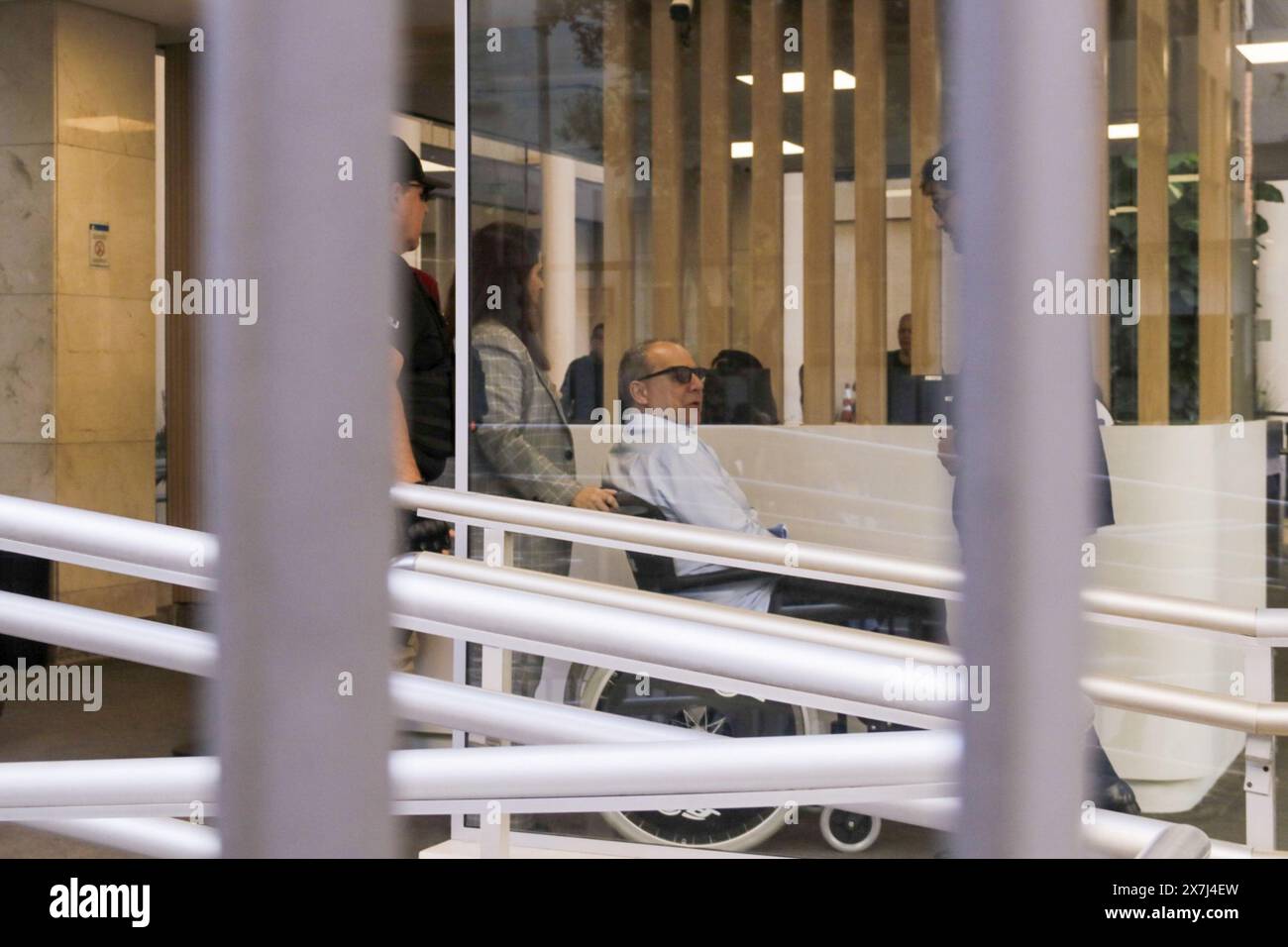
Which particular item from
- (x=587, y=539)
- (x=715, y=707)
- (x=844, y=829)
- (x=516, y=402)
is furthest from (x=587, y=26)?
(x=844, y=829)

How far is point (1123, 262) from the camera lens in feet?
13.3

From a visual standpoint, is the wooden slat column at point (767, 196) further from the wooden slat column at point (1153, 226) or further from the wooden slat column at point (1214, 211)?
the wooden slat column at point (1214, 211)

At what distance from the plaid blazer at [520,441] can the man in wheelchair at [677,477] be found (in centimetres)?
18

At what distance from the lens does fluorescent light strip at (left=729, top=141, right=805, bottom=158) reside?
404 centimetres

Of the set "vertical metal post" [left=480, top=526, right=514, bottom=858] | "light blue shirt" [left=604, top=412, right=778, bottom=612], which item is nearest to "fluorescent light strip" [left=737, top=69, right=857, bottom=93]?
"light blue shirt" [left=604, top=412, right=778, bottom=612]

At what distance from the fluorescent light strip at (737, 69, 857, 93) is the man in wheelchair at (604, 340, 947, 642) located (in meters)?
0.77

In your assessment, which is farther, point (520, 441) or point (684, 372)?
point (520, 441)

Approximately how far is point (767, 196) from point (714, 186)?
0.15 meters

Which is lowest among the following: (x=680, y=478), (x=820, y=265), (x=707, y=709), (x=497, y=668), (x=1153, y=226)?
(x=707, y=709)

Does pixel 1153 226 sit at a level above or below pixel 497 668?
above

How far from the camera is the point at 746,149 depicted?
13.2ft

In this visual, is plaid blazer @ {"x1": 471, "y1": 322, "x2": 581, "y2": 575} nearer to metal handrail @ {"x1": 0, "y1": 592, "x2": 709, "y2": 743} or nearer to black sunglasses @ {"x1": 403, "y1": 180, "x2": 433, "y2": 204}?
metal handrail @ {"x1": 0, "y1": 592, "x2": 709, "y2": 743}

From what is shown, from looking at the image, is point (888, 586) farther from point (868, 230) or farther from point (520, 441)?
point (520, 441)
